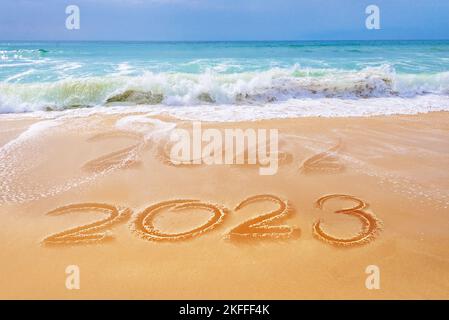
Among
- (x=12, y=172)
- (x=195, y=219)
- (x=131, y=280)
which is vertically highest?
(x=12, y=172)

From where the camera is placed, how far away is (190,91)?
918 centimetres

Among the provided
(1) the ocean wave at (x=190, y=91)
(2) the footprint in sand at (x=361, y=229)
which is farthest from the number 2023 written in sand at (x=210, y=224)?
(1) the ocean wave at (x=190, y=91)

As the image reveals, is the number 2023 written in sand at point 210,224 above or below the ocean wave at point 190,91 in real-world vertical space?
below

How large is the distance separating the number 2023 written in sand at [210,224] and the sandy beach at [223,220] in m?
0.02

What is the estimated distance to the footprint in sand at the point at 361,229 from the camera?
2797 millimetres

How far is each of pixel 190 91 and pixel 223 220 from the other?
6682 millimetres

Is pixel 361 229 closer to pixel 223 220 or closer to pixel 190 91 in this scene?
pixel 223 220

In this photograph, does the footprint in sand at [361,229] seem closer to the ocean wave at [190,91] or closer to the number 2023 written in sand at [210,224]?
the number 2023 written in sand at [210,224]

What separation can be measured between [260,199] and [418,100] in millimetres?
8204

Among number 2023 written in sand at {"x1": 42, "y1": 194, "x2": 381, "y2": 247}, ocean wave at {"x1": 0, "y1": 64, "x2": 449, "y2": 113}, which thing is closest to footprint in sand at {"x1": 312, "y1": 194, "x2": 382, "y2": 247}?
number 2023 written in sand at {"x1": 42, "y1": 194, "x2": 381, "y2": 247}
